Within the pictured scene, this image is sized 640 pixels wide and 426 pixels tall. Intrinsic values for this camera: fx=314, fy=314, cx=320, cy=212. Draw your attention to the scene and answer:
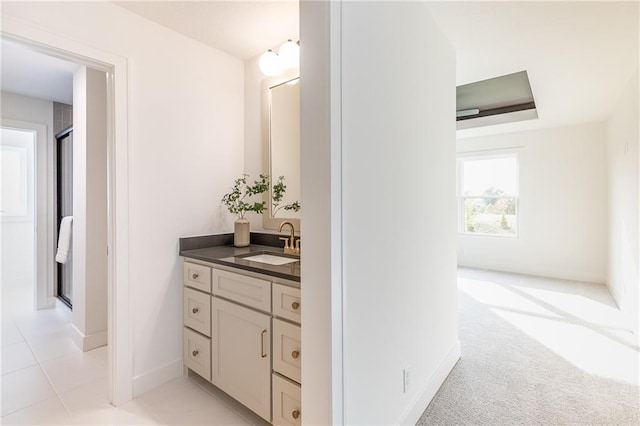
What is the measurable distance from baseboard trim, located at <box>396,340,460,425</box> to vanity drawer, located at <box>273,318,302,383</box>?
0.58 metres

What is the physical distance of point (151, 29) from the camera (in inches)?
81.0

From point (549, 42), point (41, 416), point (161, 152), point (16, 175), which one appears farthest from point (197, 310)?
point (16, 175)

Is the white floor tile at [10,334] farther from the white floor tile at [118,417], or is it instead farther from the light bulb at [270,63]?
the light bulb at [270,63]

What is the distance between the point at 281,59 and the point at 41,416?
2.63m

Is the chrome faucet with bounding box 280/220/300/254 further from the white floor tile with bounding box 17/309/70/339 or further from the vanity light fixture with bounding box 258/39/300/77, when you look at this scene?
the white floor tile with bounding box 17/309/70/339

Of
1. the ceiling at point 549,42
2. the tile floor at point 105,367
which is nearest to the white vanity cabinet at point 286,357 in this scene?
the tile floor at point 105,367

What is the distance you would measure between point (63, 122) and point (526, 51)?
15.8 feet

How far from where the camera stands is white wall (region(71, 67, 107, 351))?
2.59 metres

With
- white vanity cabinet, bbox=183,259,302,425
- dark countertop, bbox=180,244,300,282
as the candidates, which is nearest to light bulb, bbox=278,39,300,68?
dark countertop, bbox=180,244,300,282

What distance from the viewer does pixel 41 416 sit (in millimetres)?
1756

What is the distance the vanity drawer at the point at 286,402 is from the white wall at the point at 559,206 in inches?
195

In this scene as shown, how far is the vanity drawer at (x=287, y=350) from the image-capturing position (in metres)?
1.45

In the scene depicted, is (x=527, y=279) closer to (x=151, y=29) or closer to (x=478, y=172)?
(x=478, y=172)

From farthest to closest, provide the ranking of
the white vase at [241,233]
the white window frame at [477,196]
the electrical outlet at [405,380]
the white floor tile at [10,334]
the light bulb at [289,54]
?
the white window frame at [477,196]
the white floor tile at [10,334]
the white vase at [241,233]
the light bulb at [289,54]
the electrical outlet at [405,380]
